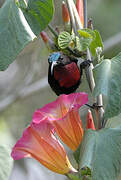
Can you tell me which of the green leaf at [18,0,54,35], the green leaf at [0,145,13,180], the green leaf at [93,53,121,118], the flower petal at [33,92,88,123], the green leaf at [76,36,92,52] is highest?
the green leaf at [18,0,54,35]

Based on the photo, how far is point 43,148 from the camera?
1343 mm

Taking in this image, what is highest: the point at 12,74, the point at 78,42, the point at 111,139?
the point at 78,42

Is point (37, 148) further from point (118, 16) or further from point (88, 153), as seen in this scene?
point (118, 16)

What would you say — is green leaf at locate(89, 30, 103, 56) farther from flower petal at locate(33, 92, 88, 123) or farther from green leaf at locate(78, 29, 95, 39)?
flower petal at locate(33, 92, 88, 123)

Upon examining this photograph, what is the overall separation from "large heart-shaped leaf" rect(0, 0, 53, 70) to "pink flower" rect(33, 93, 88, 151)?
0.19 meters

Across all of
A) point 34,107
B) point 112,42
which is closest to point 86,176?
point 112,42

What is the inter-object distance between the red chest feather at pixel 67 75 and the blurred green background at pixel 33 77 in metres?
2.04

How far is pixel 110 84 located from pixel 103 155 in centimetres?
20

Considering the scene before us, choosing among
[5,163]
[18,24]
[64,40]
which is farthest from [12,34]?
[5,163]

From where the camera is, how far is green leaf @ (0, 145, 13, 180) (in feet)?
5.14

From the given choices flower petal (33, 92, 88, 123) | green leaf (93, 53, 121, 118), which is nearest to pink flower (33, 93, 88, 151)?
flower petal (33, 92, 88, 123)

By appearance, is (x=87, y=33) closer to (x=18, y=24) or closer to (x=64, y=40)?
(x=64, y=40)

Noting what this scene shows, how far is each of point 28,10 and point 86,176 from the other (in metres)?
0.55

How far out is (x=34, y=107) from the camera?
512cm
